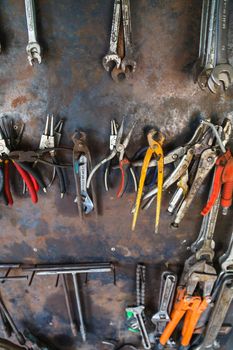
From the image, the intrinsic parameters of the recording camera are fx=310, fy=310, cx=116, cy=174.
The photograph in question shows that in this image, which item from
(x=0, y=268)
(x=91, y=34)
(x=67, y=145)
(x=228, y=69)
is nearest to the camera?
(x=228, y=69)

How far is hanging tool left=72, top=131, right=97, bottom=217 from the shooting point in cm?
105

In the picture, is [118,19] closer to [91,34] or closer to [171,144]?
[91,34]

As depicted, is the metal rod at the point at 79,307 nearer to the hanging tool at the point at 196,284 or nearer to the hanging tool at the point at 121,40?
the hanging tool at the point at 196,284

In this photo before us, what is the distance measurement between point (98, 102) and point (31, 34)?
299 mm

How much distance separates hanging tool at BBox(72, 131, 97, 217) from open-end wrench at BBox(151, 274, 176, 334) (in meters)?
0.48

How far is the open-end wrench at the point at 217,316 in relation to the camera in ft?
4.22

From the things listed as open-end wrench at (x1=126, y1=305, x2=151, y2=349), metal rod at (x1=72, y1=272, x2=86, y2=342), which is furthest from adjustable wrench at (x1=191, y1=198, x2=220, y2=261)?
metal rod at (x1=72, y1=272, x2=86, y2=342)

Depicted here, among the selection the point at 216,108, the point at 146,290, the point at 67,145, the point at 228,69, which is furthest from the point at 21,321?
the point at 228,69

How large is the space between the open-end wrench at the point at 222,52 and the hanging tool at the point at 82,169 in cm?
46

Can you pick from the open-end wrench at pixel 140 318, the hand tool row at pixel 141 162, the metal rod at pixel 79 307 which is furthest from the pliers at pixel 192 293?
the metal rod at pixel 79 307

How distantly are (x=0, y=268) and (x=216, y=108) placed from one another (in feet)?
3.62

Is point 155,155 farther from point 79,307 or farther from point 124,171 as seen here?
point 79,307

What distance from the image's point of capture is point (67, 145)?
1127 millimetres

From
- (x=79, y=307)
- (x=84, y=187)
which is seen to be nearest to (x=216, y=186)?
(x=84, y=187)
